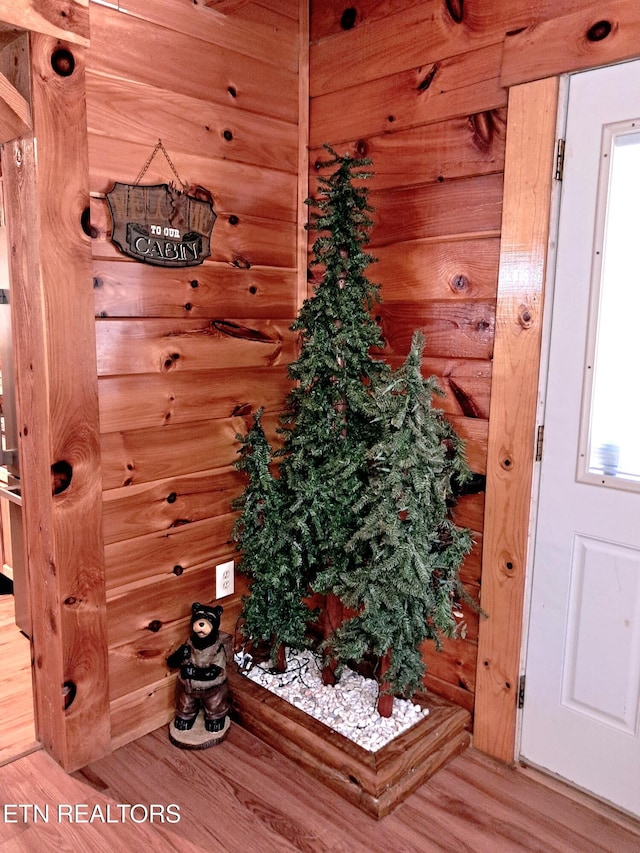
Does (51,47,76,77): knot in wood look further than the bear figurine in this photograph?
No

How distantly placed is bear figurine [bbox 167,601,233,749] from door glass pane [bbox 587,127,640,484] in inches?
49.9

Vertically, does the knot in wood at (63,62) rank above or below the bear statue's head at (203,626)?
above

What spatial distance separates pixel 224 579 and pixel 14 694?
0.87 meters

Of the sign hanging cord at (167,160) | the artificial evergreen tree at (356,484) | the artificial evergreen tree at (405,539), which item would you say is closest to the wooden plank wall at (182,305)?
the sign hanging cord at (167,160)

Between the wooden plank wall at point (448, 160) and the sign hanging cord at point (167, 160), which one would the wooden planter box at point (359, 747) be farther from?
the sign hanging cord at point (167, 160)

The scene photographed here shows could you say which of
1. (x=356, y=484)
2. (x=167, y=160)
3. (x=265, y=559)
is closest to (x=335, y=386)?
(x=356, y=484)

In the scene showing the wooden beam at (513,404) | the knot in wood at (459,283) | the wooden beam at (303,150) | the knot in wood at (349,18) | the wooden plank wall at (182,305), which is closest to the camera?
the wooden beam at (513,404)

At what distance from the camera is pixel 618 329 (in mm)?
1776

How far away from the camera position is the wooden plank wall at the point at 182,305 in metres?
1.95

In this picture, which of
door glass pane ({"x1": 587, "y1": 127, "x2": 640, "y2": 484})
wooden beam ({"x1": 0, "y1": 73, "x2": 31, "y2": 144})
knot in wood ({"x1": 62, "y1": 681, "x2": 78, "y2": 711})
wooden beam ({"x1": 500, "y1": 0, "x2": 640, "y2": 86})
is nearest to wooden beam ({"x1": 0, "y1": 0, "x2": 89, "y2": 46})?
wooden beam ({"x1": 0, "y1": 73, "x2": 31, "y2": 144})

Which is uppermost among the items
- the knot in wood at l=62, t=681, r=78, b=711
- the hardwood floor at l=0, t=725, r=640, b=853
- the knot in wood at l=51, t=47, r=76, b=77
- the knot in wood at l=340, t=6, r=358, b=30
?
the knot in wood at l=340, t=6, r=358, b=30

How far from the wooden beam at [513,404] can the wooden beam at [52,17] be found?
3.86ft

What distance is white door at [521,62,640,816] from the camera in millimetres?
1743

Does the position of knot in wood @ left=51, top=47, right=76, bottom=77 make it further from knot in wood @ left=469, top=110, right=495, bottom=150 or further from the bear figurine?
the bear figurine
